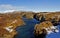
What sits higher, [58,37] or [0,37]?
[0,37]

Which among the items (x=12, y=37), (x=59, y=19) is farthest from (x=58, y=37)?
(x=59, y=19)

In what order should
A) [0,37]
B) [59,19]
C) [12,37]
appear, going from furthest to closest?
[59,19] < [12,37] < [0,37]

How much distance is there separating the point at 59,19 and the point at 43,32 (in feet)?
123

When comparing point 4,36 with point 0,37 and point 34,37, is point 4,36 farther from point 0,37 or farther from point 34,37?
point 34,37

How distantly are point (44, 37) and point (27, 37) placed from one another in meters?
3.24

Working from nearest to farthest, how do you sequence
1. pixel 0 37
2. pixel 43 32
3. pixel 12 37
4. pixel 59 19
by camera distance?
1. pixel 0 37
2. pixel 12 37
3. pixel 43 32
4. pixel 59 19

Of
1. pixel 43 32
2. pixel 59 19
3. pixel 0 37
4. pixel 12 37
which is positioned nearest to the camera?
pixel 0 37

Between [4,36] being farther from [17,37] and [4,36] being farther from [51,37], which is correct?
[51,37]

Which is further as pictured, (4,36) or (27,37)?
(27,37)

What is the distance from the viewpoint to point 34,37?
32344mm

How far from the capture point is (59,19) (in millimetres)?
69812

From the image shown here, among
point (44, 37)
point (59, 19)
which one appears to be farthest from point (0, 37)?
point (59, 19)

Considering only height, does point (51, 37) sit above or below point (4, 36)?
below

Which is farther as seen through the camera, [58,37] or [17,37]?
[58,37]
